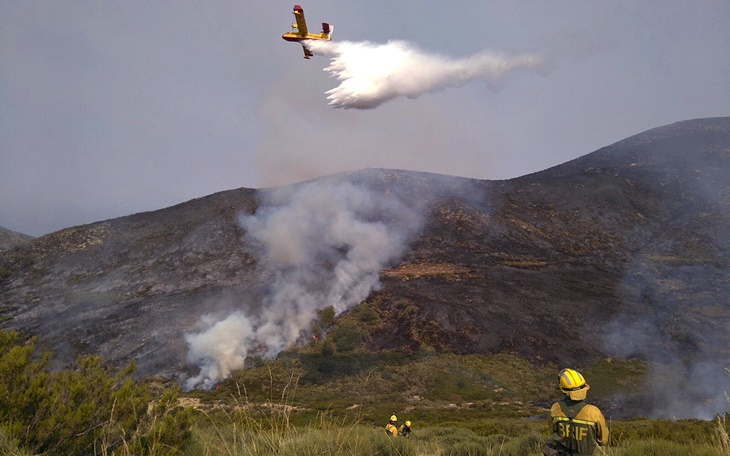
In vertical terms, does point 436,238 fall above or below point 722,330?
above

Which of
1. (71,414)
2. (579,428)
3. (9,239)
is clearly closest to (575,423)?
(579,428)

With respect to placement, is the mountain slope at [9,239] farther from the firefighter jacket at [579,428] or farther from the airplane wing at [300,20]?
the firefighter jacket at [579,428]

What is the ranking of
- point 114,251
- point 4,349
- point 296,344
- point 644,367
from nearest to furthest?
point 4,349 < point 644,367 < point 296,344 < point 114,251

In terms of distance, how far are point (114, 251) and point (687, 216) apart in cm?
8581

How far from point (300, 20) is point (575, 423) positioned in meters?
22.4

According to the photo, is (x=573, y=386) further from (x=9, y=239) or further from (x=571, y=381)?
(x=9, y=239)

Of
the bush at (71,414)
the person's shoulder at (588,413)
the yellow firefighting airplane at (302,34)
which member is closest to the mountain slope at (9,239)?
the yellow firefighting airplane at (302,34)

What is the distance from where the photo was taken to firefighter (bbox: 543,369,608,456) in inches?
185

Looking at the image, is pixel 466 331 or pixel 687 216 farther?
pixel 687 216

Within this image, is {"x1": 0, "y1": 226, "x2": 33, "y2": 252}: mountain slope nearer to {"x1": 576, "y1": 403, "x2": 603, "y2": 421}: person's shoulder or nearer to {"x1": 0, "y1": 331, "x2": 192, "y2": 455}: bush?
{"x1": 0, "y1": 331, "x2": 192, "y2": 455}: bush

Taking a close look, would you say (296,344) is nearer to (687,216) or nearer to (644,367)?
(644,367)

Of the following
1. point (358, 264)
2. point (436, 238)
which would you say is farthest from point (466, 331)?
point (436, 238)

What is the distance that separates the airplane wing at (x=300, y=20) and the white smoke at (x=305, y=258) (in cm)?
2402

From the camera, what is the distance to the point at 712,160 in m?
79.9
